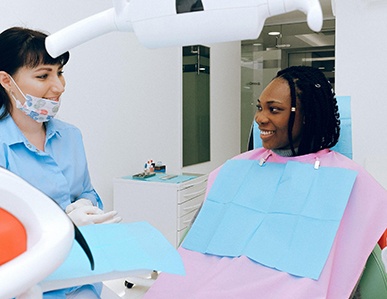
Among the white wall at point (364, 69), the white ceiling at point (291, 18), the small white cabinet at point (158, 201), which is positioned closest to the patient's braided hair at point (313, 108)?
the white wall at point (364, 69)

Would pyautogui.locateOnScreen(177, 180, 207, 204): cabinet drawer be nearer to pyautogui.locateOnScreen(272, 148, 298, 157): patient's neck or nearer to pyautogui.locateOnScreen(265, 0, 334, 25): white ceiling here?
pyautogui.locateOnScreen(272, 148, 298, 157): patient's neck

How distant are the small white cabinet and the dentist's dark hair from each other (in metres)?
1.97

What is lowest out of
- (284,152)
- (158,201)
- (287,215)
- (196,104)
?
(158,201)

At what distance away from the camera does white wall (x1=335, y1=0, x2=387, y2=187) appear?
2.52m

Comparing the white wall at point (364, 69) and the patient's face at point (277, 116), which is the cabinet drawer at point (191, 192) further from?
the patient's face at point (277, 116)

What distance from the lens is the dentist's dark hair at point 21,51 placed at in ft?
3.76

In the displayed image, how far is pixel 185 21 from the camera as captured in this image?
Result: 0.48m

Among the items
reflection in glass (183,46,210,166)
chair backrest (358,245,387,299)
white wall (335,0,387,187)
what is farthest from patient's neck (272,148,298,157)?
reflection in glass (183,46,210,166)

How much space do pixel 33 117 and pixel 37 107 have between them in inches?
1.4

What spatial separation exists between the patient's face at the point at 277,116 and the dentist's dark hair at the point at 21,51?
0.73 m

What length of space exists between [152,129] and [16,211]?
3250 mm

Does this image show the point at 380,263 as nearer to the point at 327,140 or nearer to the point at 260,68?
the point at 327,140

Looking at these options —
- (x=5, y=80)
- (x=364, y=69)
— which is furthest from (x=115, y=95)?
(x=5, y=80)

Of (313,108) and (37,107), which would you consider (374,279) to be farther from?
(37,107)
